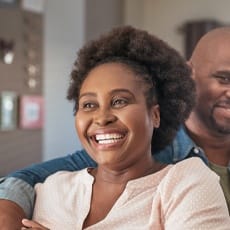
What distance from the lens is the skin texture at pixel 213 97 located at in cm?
156

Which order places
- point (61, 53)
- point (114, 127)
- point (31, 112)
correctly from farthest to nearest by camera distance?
point (61, 53), point (31, 112), point (114, 127)

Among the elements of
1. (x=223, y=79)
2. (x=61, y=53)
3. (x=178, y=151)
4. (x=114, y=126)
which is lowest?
(x=178, y=151)

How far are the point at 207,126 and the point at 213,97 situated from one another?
10 cm

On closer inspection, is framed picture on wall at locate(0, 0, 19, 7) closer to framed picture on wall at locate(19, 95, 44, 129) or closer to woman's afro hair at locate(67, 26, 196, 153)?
framed picture on wall at locate(19, 95, 44, 129)

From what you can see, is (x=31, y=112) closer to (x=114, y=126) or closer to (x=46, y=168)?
(x=46, y=168)

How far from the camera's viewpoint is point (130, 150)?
44.0 inches

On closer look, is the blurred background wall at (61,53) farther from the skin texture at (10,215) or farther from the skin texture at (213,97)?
the skin texture at (10,215)

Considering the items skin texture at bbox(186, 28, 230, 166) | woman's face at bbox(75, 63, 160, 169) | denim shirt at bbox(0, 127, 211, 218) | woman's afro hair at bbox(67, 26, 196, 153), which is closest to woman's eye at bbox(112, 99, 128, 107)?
woman's face at bbox(75, 63, 160, 169)

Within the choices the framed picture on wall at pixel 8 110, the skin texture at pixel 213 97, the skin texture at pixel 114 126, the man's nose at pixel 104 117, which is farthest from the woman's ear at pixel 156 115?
the framed picture on wall at pixel 8 110

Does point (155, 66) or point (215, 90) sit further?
point (215, 90)

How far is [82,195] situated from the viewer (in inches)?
47.2

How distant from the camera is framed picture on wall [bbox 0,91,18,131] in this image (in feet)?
9.37

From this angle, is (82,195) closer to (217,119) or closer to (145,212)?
(145,212)

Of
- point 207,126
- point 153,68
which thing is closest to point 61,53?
point 207,126
